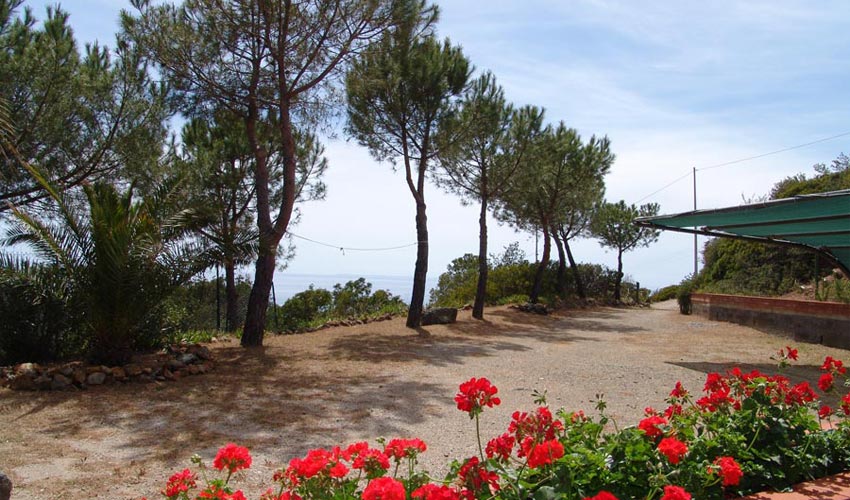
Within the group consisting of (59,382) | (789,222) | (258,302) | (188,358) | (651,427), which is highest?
(789,222)

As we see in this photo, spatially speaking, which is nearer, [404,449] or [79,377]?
[404,449]

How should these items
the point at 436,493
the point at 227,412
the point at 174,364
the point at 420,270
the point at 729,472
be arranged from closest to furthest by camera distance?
the point at 436,493 → the point at 729,472 → the point at 227,412 → the point at 174,364 → the point at 420,270

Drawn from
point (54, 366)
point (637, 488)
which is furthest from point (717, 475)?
point (54, 366)

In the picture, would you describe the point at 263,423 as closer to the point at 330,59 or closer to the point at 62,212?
the point at 62,212

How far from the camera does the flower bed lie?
5.54 ft

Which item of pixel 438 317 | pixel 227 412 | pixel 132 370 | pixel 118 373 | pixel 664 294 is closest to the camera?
pixel 227 412

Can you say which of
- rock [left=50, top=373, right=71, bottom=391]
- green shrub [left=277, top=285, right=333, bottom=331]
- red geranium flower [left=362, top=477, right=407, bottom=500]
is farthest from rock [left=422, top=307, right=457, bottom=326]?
red geranium flower [left=362, top=477, right=407, bottom=500]

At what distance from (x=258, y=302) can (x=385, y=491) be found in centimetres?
820

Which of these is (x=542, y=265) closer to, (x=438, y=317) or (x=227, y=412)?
(x=438, y=317)

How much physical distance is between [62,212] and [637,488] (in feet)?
22.8

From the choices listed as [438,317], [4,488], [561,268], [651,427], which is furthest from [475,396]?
[561,268]

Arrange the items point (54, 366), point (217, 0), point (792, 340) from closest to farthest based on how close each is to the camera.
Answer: point (54, 366)
point (217, 0)
point (792, 340)

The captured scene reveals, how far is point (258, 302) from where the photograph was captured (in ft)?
30.1

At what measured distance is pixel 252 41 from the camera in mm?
9289
